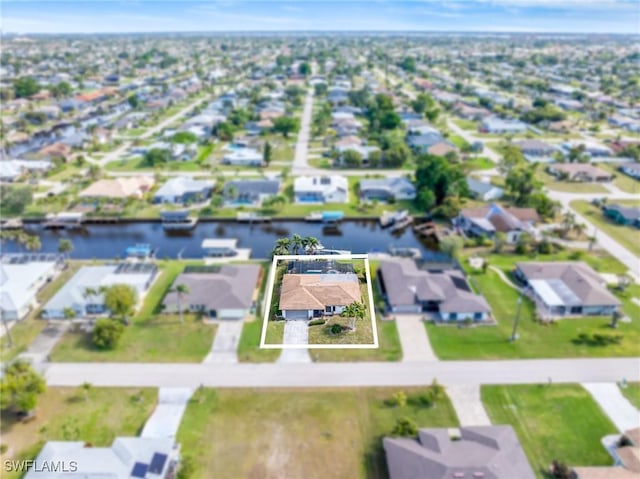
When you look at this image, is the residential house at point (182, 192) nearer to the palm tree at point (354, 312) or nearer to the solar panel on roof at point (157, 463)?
the solar panel on roof at point (157, 463)

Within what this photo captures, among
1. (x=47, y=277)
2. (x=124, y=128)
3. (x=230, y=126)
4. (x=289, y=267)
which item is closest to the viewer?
(x=289, y=267)

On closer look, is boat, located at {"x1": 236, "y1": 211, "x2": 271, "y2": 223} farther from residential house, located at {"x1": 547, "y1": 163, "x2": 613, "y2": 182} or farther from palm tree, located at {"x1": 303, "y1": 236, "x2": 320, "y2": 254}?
residential house, located at {"x1": 547, "y1": 163, "x2": 613, "y2": 182}

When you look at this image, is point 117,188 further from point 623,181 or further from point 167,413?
point 623,181

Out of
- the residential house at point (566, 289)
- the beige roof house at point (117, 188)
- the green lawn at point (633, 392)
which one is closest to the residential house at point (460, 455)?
→ the green lawn at point (633, 392)

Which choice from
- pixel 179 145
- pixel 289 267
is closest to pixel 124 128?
pixel 179 145

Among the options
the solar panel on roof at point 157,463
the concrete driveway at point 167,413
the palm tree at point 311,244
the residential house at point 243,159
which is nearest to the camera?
the palm tree at point 311,244

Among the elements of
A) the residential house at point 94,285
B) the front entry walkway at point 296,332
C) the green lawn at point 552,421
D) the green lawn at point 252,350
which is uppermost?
the front entry walkway at point 296,332

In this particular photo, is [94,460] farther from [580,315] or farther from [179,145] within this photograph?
[179,145]
